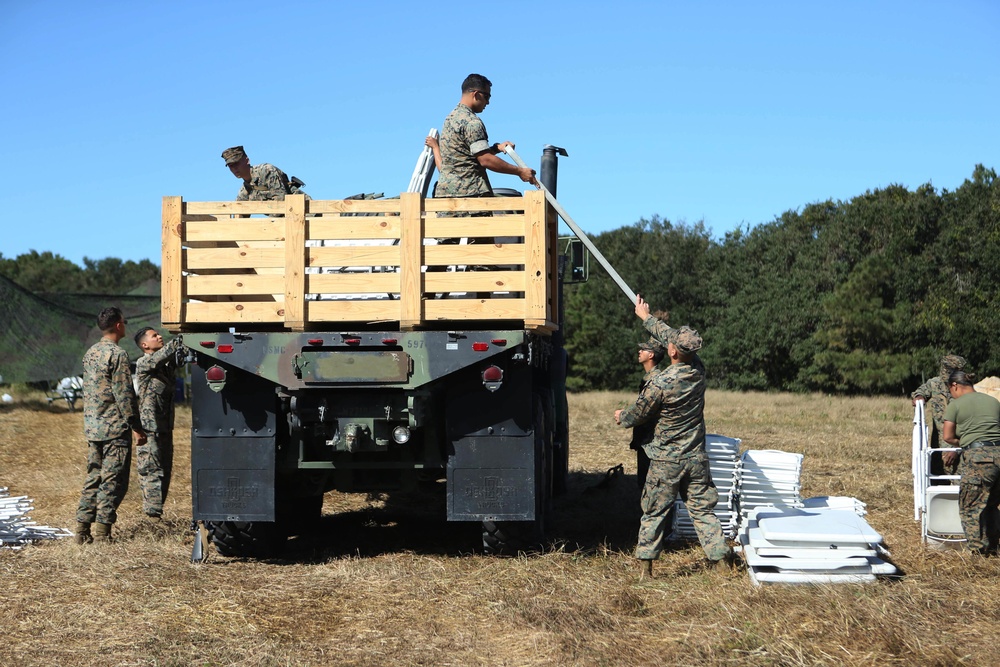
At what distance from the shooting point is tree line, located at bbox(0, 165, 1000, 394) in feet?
131

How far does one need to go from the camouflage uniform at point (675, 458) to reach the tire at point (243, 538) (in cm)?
271

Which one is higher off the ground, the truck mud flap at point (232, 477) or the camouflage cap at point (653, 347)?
the camouflage cap at point (653, 347)

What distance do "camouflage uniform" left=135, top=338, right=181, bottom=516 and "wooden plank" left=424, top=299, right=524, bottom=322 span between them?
3044 millimetres

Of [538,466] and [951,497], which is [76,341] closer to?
[538,466]

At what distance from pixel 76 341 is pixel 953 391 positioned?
55.8 ft

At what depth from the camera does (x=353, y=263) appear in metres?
7.30

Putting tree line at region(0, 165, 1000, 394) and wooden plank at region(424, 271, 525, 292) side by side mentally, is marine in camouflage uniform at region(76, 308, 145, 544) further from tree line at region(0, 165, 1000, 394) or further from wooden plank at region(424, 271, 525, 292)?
tree line at region(0, 165, 1000, 394)

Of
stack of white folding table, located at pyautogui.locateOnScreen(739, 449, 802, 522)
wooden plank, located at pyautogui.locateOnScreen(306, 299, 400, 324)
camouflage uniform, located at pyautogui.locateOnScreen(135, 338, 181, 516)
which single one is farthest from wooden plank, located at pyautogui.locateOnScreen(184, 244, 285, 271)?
stack of white folding table, located at pyautogui.locateOnScreen(739, 449, 802, 522)

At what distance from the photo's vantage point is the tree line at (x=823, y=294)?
39.8 m

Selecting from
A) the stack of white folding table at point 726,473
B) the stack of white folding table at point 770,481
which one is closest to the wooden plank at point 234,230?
the stack of white folding table at point 726,473

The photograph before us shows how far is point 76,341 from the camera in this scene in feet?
67.9

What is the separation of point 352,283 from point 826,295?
4012 cm

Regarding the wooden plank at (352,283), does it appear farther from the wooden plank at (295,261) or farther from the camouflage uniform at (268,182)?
the camouflage uniform at (268,182)

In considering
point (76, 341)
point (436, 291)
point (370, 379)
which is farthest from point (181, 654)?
point (76, 341)
